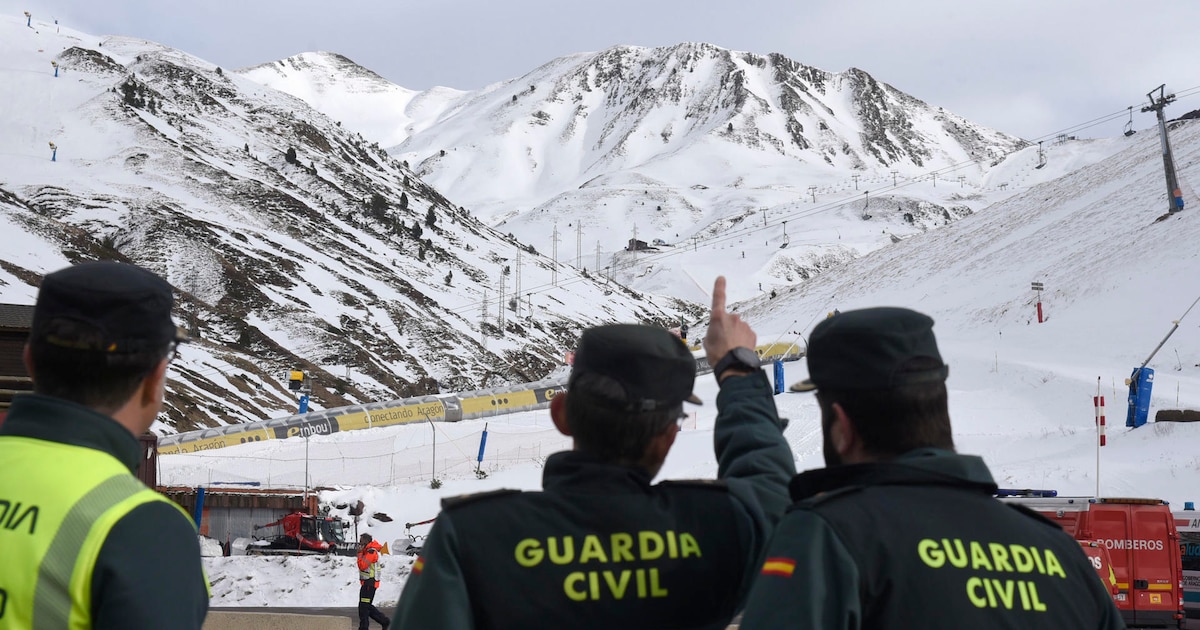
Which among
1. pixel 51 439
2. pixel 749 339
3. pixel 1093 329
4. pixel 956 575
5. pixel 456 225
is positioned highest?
pixel 456 225

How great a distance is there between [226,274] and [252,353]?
9592 mm

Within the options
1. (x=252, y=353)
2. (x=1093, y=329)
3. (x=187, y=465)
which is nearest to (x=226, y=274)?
(x=252, y=353)

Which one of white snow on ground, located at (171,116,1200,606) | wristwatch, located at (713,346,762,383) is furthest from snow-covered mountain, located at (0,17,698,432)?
wristwatch, located at (713,346,762,383)

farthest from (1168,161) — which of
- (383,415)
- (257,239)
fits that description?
(257,239)

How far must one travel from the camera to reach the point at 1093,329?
1731 inches

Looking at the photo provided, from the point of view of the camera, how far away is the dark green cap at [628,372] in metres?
2.94

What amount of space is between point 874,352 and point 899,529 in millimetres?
486

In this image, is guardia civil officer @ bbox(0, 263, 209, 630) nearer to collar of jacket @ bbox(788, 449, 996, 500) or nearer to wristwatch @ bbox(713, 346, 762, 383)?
collar of jacket @ bbox(788, 449, 996, 500)

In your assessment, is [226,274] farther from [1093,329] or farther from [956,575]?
[956,575]

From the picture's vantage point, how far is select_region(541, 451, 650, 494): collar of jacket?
2844 millimetres

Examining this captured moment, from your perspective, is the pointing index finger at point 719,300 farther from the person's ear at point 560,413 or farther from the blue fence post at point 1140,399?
the blue fence post at point 1140,399

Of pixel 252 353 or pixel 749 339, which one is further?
pixel 252 353

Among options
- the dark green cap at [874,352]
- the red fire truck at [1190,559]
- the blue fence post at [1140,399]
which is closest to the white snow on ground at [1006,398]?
the blue fence post at [1140,399]

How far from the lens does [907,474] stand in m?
2.54
